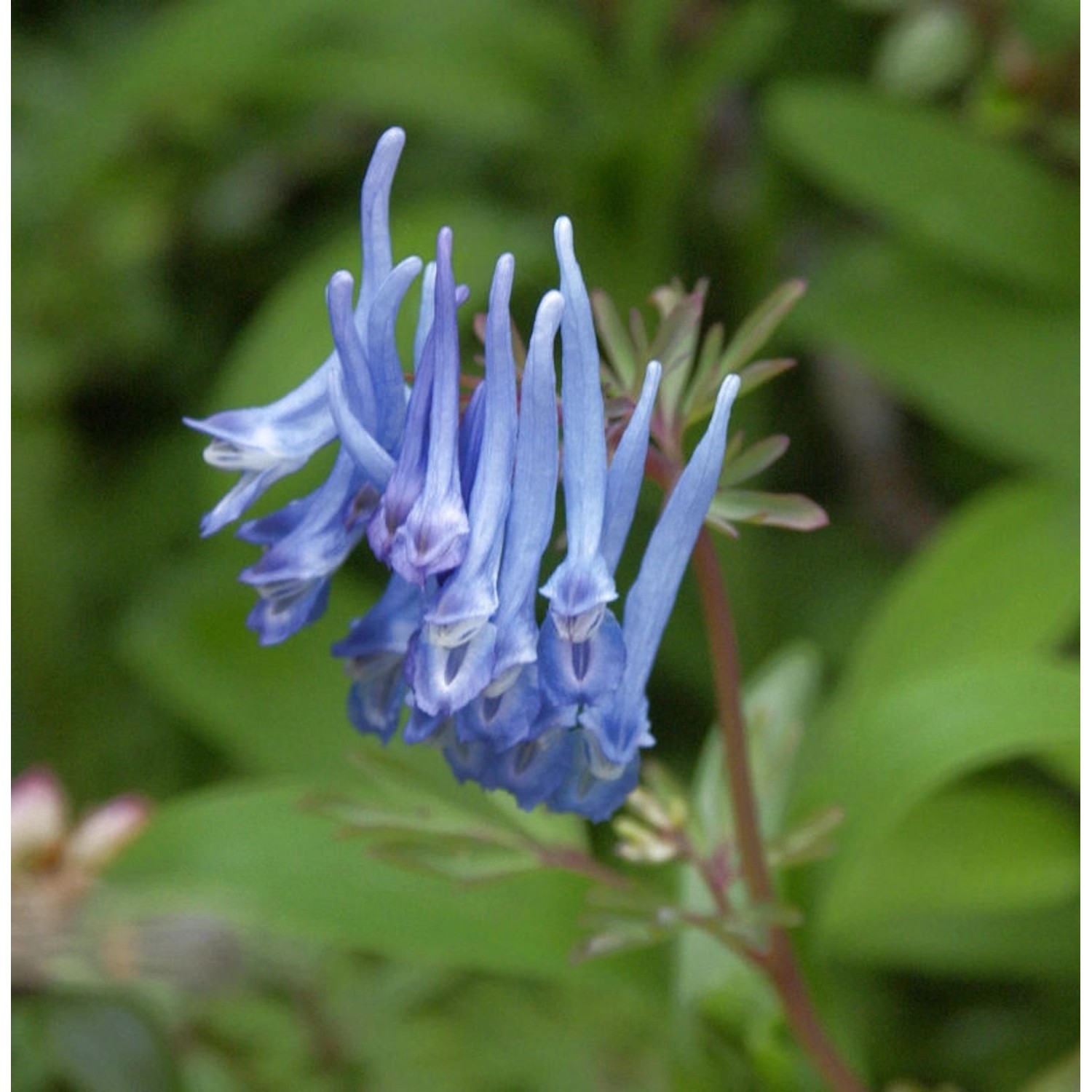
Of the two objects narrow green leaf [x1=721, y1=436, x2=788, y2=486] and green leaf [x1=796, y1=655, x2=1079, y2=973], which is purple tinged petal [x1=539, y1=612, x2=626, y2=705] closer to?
narrow green leaf [x1=721, y1=436, x2=788, y2=486]

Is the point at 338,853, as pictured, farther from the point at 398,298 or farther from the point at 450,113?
the point at 450,113

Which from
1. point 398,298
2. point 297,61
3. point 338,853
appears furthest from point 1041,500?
point 297,61

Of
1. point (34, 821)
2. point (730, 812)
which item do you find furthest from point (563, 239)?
point (34, 821)

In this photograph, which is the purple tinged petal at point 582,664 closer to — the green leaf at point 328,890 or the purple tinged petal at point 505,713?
the purple tinged petal at point 505,713

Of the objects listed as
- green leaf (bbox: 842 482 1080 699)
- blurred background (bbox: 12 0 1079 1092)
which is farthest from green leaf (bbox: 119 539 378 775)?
green leaf (bbox: 842 482 1080 699)

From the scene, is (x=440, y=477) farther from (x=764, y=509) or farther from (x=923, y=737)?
(x=923, y=737)

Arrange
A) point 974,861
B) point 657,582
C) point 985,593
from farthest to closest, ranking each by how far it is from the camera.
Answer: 1. point 985,593
2. point 974,861
3. point 657,582
